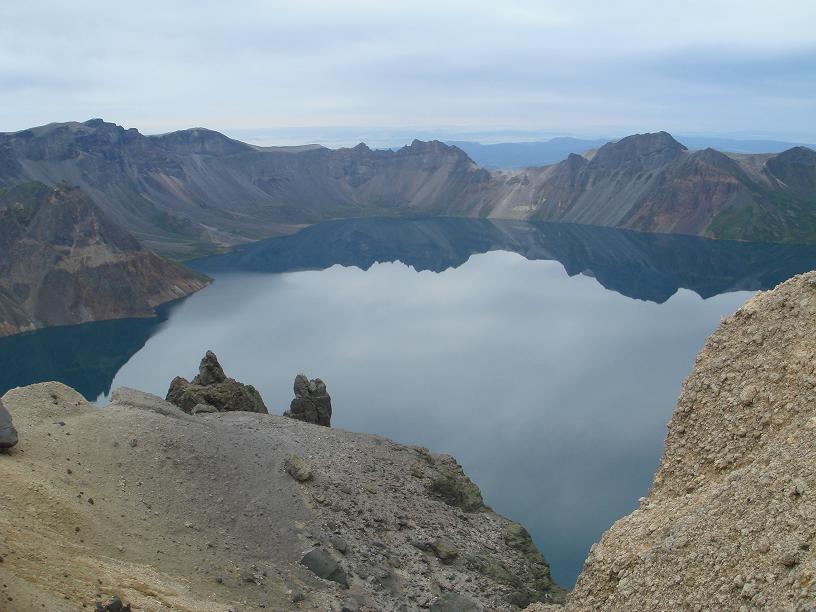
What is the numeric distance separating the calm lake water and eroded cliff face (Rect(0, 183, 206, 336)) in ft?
17.8

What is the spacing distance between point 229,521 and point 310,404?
19.3 m

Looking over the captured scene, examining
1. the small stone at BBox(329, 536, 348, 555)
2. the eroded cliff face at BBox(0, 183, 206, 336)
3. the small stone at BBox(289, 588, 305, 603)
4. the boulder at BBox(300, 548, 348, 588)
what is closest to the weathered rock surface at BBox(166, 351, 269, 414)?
the small stone at BBox(329, 536, 348, 555)

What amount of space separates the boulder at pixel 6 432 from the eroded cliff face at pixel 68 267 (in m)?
89.9

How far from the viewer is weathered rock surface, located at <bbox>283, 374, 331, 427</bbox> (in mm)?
48031

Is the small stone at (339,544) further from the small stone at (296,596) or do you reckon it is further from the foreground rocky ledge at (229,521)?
the small stone at (296,596)

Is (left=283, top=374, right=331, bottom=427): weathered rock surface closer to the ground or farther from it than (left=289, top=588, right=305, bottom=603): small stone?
farther from it

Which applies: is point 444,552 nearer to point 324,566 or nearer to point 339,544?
point 339,544

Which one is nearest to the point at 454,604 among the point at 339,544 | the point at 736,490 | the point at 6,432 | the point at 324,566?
the point at 339,544

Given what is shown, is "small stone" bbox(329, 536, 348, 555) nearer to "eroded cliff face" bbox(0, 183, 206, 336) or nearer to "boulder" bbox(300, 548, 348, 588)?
"boulder" bbox(300, 548, 348, 588)

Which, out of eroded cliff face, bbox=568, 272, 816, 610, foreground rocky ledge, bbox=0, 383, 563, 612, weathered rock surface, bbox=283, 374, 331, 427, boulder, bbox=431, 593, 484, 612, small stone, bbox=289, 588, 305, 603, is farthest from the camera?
weathered rock surface, bbox=283, 374, 331, 427

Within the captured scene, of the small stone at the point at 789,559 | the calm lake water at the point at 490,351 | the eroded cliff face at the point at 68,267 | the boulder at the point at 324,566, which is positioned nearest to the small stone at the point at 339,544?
the boulder at the point at 324,566

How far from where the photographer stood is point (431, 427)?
6116 centimetres

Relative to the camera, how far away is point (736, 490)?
661 inches

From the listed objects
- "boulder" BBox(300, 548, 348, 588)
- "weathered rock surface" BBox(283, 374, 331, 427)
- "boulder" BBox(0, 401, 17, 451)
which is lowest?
"boulder" BBox(300, 548, 348, 588)
